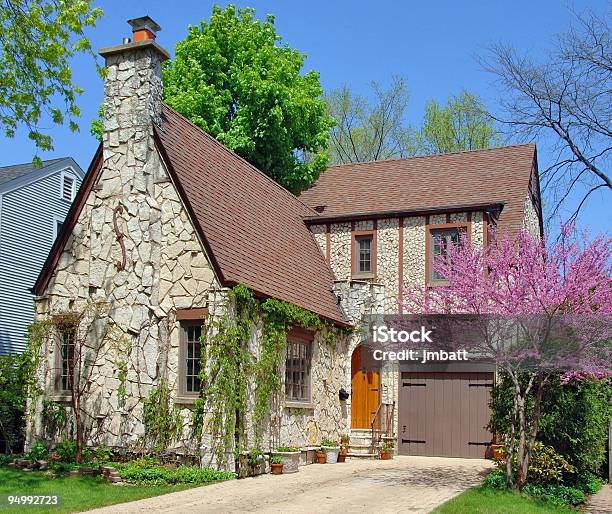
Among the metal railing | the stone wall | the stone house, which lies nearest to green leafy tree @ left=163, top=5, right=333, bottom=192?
the stone house

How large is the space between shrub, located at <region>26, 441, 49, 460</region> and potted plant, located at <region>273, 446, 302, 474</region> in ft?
14.8

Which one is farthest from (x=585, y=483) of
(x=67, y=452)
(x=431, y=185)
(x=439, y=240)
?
(x=431, y=185)

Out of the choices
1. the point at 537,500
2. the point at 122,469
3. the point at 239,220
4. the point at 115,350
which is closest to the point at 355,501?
the point at 537,500

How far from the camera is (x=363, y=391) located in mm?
21688

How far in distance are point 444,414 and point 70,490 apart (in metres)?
11.0

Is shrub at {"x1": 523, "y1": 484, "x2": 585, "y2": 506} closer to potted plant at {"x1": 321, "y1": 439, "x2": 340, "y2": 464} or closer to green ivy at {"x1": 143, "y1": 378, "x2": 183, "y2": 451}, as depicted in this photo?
potted plant at {"x1": 321, "y1": 439, "x2": 340, "y2": 464}

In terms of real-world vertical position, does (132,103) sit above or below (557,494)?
above

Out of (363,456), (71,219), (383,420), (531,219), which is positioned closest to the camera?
(71,219)

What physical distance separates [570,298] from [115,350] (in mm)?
8506

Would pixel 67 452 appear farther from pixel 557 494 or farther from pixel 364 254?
pixel 364 254

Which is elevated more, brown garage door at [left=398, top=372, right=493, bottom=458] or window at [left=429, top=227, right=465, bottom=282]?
window at [left=429, top=227, right=465, bottom=282]

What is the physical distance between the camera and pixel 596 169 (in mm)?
19797

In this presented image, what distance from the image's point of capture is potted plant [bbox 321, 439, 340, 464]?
17.9 m

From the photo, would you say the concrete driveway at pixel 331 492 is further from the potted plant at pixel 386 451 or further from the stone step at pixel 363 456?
the stone step at pixel 363 456
